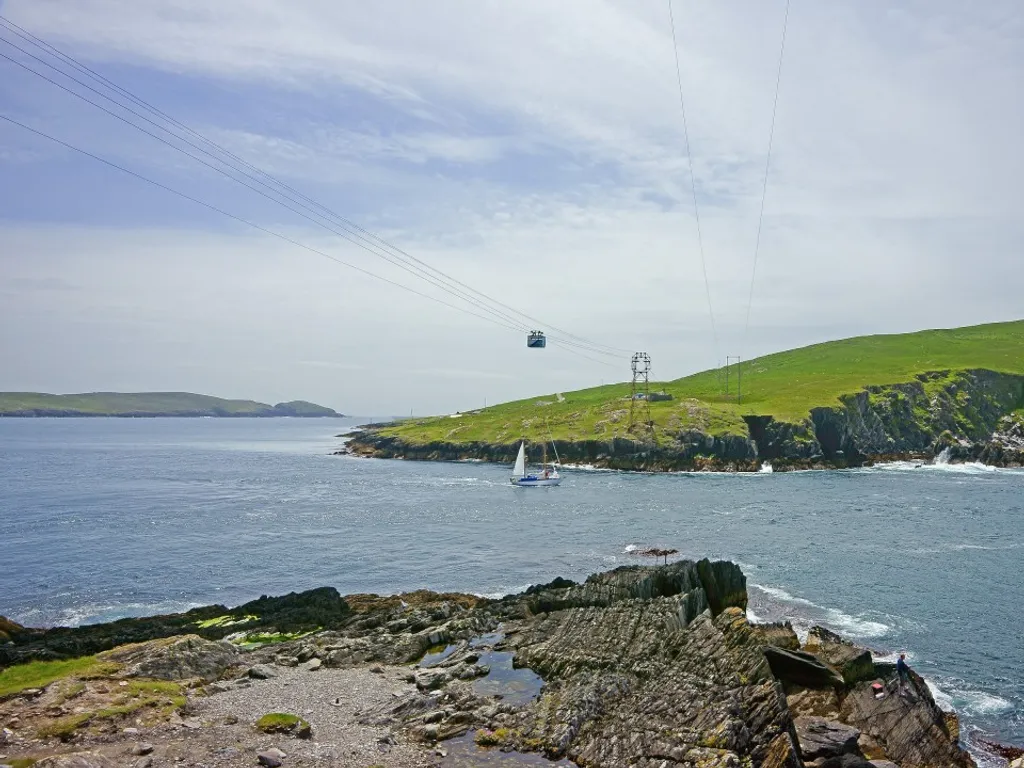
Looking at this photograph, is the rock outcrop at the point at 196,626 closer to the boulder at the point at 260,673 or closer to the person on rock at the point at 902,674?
the boulder at the point at 260,673

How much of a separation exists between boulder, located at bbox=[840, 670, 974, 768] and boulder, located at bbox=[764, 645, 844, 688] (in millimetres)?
1218

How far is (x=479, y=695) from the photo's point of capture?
1412 inches

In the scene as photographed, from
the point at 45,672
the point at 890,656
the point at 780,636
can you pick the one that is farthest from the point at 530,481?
the point at 45,672

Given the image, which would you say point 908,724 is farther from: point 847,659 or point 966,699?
point 966,699

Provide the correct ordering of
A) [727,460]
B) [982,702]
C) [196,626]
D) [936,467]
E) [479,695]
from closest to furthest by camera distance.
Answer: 1. [479,695]
2. [982,702]
3. [196,626]
4. [936,467]
5. [727,460]

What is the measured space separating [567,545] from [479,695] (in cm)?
4752

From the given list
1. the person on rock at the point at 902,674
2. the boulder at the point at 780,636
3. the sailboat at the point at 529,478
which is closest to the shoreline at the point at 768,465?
the sailboat at the point at 529,478

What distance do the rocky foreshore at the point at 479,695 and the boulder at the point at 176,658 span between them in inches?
5.1

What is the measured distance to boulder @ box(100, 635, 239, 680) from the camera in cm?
3766

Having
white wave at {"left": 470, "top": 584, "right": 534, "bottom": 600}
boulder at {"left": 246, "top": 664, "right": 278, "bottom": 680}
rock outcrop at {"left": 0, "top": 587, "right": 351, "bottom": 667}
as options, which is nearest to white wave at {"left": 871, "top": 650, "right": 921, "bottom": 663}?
white wave at {"left": 470, "top": 584, "right": 534, "bottom": 600}

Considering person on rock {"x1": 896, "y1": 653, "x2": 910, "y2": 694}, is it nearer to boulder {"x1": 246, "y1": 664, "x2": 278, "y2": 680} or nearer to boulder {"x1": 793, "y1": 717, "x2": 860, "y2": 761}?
boulder {"x1": 793, "y1": 717, "x2": 860, "y2": 761}

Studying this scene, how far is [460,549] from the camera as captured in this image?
81625mm

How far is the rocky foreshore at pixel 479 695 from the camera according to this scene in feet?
95.3

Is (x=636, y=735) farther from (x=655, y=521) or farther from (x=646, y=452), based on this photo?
(x=646, y=452)
